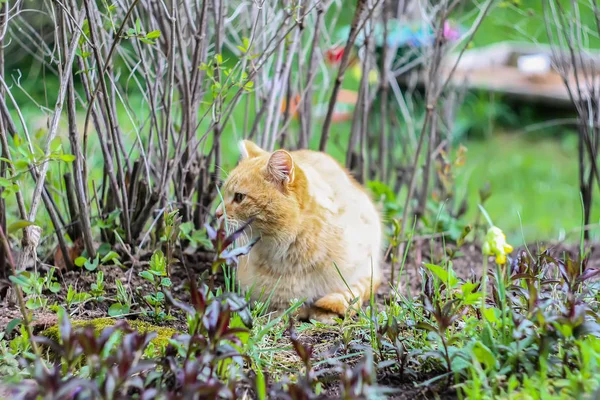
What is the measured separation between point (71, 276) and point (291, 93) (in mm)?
1289

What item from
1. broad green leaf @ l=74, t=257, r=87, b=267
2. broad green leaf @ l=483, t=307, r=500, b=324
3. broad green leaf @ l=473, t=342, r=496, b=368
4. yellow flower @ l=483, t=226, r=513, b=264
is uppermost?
yellow flower @ l=483, t=226, r=513, b=264

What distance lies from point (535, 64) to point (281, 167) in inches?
235

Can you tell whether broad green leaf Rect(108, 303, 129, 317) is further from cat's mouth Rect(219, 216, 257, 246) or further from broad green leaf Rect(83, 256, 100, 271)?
cat's mouth Rect(219, 216, 257, 246)

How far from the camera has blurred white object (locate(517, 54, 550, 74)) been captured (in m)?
7.74

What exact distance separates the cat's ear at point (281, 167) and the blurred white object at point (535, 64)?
19.3 feet

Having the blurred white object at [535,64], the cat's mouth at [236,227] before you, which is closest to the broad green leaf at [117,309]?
the cat's mouth at [236,227]

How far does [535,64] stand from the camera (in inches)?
305

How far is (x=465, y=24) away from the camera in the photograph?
8.75 m

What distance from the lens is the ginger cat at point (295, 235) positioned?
256 centimetres

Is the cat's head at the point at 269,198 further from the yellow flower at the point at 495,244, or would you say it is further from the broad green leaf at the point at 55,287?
the yellow flower at the point at 495,244

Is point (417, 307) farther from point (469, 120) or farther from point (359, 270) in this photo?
point (469, 120)

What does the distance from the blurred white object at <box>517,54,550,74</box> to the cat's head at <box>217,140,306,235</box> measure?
231 inches

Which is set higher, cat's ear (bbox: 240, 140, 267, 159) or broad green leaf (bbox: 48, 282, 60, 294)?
cat's ear (bbox: 240, 140, 267, 159)

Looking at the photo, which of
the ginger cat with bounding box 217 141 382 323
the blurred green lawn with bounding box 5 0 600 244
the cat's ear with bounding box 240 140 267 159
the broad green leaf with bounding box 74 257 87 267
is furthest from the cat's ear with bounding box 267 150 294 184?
the blurred green lawn with bounding box 5 0 600 244
